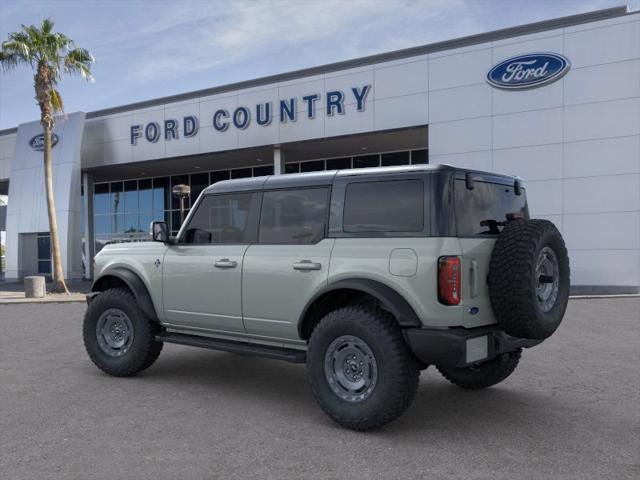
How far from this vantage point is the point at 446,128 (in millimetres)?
18047

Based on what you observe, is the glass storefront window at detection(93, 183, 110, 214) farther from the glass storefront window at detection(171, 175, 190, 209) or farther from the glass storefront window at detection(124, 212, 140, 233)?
the glass storefront window at detection(171, 175, 190, 209)

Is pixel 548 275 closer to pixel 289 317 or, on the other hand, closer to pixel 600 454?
pixel 600 454

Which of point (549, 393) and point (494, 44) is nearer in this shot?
point (549, 393)

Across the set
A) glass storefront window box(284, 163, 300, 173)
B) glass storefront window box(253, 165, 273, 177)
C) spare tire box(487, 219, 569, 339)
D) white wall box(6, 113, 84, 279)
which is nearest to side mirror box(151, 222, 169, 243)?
spare tire box(487, 219, 569, 339)

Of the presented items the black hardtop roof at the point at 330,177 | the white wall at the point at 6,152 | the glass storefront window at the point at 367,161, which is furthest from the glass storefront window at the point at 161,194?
the black hardtop roof at the point at 330,177

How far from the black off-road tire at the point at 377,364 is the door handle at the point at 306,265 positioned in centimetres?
41

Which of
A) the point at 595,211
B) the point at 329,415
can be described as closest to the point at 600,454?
the point at 329,415

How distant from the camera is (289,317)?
4.83 metres

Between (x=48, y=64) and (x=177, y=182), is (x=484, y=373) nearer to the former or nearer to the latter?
(x=48, y=64)

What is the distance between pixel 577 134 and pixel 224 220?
14.2 m

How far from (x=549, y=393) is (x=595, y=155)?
42.2 ft

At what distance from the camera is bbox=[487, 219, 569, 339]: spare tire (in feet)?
13.5

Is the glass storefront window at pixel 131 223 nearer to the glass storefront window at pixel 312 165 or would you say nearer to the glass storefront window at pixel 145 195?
the glass storefront window at pixel 145 195

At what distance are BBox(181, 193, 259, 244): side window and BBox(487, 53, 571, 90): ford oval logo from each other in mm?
14099
